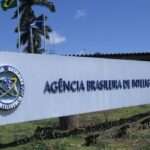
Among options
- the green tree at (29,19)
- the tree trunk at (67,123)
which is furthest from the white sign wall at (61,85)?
the green tree at (29,19)

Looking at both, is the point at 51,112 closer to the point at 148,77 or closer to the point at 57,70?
the point at 57,70

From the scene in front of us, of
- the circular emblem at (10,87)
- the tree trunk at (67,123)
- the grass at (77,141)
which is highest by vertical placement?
the circular emblem at (10,87)

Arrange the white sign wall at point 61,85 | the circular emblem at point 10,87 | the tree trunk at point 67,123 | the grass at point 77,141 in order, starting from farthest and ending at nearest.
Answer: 1. the tree trunk at point 67,123
2. the grass at point 77,141
3. the white sign wall at point 61,85
4. the circular emblem at point 10,87

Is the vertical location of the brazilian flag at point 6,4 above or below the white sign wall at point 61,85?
above

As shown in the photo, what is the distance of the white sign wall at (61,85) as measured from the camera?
12.3 metres

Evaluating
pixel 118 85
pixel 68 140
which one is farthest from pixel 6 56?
pixel 118 85

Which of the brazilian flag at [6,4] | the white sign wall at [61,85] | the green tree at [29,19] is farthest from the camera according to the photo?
the green tree at [29,19]

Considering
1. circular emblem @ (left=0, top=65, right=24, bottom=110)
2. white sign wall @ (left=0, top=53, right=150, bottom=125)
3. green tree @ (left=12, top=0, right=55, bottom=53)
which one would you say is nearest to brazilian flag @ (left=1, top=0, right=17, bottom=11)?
green tree @ (left=12, top=0, right=55, bottom=53)

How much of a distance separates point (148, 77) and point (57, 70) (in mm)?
5911

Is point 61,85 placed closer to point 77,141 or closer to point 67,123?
point 77,141

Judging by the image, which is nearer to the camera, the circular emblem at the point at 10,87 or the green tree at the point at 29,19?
the circular emblem at the point at 10,87

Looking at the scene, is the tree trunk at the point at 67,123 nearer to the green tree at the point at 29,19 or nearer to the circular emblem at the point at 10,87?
the circular emblem at the point at 10,87

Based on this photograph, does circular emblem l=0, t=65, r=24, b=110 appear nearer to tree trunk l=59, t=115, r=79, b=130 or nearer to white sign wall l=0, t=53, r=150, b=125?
white sign wall l=0, t=53, r=150, b=125

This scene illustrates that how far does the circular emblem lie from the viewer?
1204 centimetres
